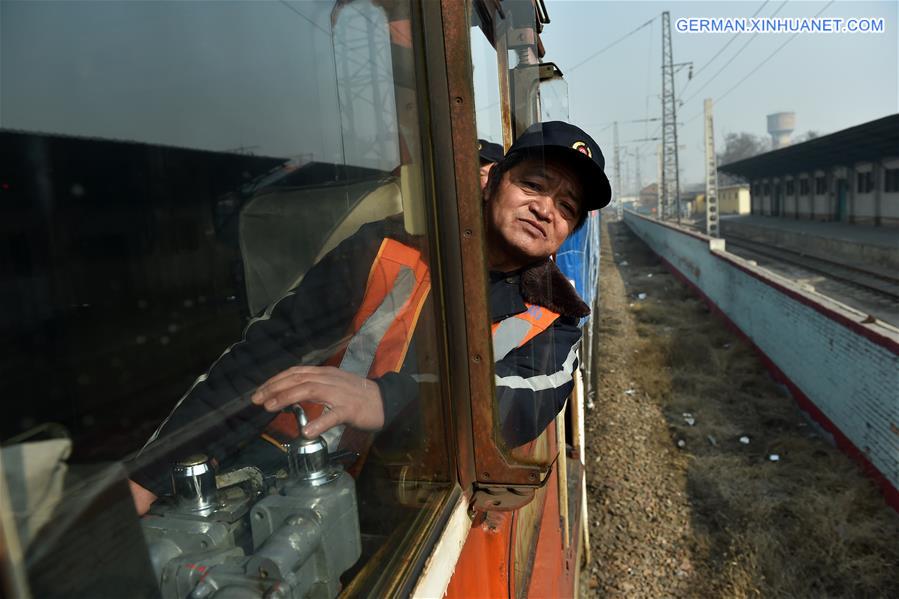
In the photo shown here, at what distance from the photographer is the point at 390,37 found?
41.4 inches

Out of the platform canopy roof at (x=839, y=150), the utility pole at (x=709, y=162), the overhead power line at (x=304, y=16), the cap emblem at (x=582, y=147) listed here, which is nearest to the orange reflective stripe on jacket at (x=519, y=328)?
the cap emblem at (x=582, y=147)

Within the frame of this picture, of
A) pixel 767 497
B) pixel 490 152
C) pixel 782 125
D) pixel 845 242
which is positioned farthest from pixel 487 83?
pixel 782 125

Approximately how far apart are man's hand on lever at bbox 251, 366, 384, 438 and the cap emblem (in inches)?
31.4

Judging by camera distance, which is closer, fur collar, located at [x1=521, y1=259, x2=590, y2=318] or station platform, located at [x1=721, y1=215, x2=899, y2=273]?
fur collar, located at [x1=521, y1=259, x2=590, y2=318]

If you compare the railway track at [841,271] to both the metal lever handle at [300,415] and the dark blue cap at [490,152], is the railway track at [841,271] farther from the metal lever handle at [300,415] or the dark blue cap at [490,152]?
the metal lever handle at [300,415]

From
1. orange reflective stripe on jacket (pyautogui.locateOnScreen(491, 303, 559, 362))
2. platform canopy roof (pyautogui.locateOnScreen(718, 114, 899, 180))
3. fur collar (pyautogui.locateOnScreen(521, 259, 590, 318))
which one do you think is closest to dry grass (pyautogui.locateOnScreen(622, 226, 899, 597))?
fur collar (pyautogui.locateOnScreen(521, 259, 590, 318))

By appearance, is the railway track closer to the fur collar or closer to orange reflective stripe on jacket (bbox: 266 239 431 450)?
the fur collar

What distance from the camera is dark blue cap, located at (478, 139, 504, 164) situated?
144cm

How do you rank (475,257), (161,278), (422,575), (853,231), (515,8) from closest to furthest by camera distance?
(422,575), (475,257), (161,278), (515,8), (853,231)

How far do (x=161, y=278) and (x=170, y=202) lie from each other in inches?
7.5

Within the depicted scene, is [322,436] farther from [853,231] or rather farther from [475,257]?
[853,231]

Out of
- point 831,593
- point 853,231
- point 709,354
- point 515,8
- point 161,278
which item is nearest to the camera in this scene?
point 161,278

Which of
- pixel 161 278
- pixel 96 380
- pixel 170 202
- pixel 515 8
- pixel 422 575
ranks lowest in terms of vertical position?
pixel 422 575

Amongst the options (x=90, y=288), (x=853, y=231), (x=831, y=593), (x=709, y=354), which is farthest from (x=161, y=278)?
(x=853, y=231)
